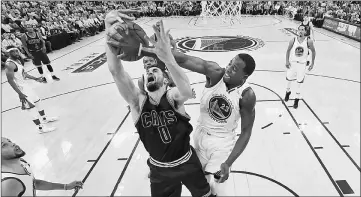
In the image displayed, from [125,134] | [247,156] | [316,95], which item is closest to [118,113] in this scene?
[125,134]

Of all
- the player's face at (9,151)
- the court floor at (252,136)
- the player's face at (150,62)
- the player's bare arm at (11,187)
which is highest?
the player's face at (150,62)

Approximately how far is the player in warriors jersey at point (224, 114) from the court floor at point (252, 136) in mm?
899

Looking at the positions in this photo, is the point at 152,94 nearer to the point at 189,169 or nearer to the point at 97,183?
the point at 189,169

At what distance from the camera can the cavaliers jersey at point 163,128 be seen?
224cm

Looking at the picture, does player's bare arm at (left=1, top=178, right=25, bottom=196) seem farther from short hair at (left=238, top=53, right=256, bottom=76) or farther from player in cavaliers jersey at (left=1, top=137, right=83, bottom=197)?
short hair at (left=238, top=53, right=256, bottom=76)

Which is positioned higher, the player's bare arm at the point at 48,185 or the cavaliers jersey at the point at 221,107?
the cavaliers jersey at the point at 221,107

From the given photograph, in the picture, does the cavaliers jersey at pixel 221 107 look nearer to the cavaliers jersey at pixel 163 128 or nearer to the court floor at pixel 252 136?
the cavaliers jersey at pixel 163 128

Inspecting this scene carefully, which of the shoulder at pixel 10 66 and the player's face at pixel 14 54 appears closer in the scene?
the shoulder at pixel 10 66

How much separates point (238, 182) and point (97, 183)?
2292 mm

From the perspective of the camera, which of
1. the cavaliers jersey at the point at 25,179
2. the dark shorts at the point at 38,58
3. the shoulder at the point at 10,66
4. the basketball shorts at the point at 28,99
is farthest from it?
the dark shorts at the point at 38,58

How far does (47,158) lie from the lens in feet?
15.8

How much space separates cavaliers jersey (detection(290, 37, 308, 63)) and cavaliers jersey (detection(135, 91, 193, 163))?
4.55 metres

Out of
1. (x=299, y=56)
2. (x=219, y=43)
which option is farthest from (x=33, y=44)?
(x=219, y=43)

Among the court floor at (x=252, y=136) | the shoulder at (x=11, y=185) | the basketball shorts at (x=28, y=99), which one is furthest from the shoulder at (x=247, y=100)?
the basketball shorts at (x=28, y=99)
